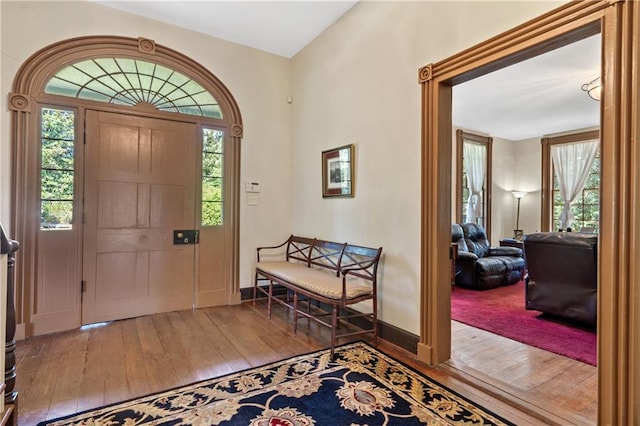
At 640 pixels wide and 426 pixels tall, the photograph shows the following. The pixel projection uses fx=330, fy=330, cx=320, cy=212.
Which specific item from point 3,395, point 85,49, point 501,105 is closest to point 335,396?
point 3,395

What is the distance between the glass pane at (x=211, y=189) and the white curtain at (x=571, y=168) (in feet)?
23.0

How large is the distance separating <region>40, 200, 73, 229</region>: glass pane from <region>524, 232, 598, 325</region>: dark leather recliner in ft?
15.2

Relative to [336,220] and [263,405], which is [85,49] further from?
[263,405]

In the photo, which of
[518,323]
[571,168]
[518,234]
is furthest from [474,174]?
[518,323]

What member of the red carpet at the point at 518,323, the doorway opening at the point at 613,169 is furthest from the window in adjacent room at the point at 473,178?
the doorway opening at the point at 613,169

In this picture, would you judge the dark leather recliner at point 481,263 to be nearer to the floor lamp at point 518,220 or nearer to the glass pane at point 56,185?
the floor lamp at point 518,220

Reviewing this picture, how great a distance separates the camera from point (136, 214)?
3463mm

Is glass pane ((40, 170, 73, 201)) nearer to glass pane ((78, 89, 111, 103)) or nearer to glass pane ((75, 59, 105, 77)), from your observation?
glass pane ((78, 89, 111, 103))

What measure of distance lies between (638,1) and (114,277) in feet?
14.2

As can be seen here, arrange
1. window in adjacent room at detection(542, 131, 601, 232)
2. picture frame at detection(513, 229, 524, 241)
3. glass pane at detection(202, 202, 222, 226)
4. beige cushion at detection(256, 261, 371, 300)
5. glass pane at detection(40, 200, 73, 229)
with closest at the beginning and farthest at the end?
beige cushion at detection(256, 261, 371, 300)
glass pane at detection(40, 200, 73, 229)
glass pane at detection(202, 202, 222, 226)
window in adjacent room at detection(542, 131, 601, 232)
picture frame at detection(513, 229, 524, 241)

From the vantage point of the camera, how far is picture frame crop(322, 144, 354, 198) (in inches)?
129

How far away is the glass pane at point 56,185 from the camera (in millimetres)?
3049

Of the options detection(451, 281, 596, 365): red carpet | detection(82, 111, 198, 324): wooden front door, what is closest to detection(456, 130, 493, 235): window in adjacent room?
detection(451, 281, 596, 365): red carpet

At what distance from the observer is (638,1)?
1.49 meters
